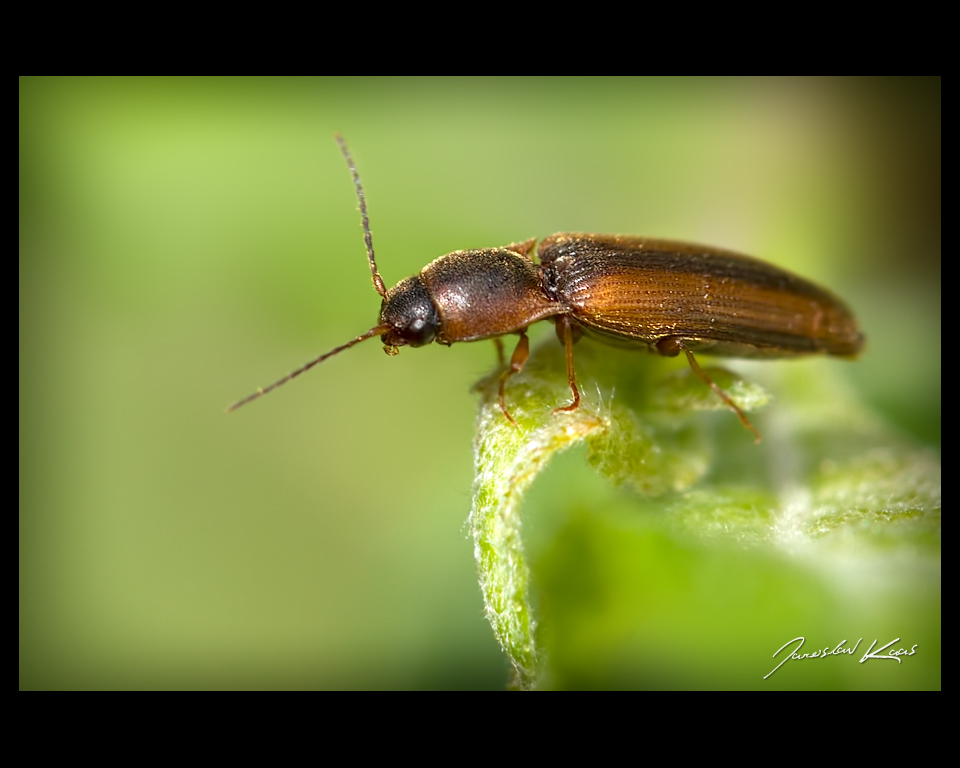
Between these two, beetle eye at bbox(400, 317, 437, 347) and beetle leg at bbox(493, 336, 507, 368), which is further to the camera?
beetle leg at bbox(493, 336, 507, 368)

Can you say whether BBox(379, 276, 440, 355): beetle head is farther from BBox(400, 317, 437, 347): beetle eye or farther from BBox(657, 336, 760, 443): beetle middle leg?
BBox(657, 336, 760, 443): beetle middle leg

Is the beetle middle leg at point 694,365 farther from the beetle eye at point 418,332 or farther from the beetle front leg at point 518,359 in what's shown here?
the beetle eye at point 418,332

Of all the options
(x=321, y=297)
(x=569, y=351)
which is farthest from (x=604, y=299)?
(x=321, y=297)

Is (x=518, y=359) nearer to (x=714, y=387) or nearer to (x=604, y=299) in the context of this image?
(x=604, y=299)

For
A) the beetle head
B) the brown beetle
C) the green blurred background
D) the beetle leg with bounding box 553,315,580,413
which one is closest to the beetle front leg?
the brown beetle
